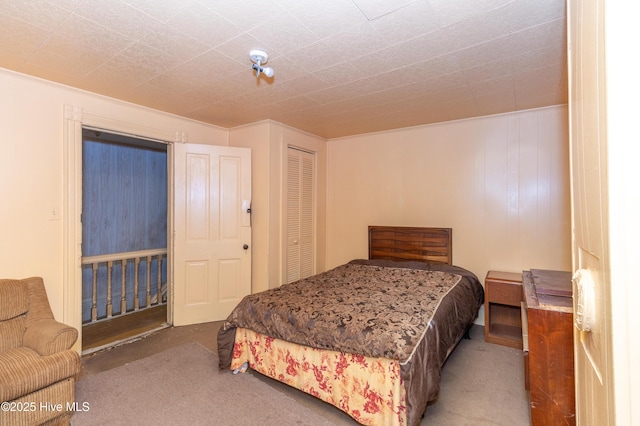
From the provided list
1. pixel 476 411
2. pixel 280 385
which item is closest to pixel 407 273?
pixel 476 411

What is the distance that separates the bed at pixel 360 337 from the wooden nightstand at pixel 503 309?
162 mm

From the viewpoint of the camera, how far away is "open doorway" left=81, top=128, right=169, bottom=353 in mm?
3768

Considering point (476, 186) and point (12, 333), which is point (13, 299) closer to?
point (12, 333)

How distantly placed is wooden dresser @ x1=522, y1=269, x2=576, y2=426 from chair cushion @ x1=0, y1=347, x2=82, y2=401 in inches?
108

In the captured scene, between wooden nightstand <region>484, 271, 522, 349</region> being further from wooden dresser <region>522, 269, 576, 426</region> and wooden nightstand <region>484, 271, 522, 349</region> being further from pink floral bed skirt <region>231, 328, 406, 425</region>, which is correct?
pink floral bed skirt <region>231, 328, 406, 425</region>

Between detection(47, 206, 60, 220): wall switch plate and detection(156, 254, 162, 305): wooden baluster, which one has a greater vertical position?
detection(47, 206, 60, 220): wall switch plate

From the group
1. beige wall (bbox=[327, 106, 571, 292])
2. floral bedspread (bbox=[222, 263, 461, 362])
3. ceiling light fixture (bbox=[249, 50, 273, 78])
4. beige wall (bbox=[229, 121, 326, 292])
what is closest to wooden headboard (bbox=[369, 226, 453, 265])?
beige wall (bbox=[327, 106, 571, 292])

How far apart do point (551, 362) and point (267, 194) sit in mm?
3016

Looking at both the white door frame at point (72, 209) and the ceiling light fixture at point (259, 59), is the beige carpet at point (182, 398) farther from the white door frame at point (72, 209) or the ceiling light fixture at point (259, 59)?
the ceiling light fixture at point (259, 59)

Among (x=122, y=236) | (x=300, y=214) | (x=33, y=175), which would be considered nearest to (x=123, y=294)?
(x=122, y=236)

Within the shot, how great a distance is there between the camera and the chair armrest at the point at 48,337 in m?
1.99

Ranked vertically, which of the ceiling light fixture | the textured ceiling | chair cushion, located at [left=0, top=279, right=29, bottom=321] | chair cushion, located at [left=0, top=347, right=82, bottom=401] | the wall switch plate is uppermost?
the textured ceiling

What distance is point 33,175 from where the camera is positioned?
2586 mm

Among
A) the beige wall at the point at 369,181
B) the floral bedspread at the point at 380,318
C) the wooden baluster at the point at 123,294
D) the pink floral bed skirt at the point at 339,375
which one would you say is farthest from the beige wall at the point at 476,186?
the wooden baluster at the point at 123,294
